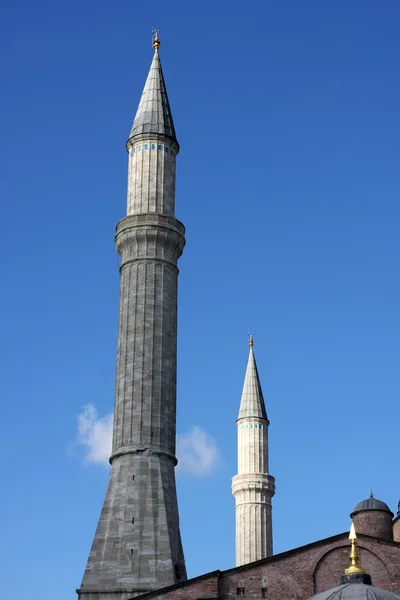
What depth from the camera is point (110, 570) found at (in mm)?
34688

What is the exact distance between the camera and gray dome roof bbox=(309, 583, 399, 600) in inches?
774

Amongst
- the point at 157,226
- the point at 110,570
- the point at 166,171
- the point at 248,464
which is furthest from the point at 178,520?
the point at 248,464

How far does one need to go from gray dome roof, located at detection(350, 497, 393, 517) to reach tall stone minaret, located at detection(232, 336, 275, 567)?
556 inches

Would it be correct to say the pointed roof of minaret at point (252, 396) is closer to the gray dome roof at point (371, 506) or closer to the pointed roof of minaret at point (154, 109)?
the gray dome roof at point (371, 506)

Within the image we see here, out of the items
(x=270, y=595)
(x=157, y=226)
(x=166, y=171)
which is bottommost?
(x=270, y=595)

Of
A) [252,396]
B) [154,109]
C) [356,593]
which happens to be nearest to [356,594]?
[356,593]

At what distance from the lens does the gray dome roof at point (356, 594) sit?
19672 millimetres

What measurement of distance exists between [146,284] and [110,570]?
10368 mm

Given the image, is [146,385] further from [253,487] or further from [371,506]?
[253,487]

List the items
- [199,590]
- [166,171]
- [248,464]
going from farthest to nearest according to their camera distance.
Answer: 1. [248,464]
2. [166,171]
3. [199,590]

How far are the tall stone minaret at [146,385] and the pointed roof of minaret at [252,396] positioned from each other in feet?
56.4

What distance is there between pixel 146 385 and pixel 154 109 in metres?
11.3

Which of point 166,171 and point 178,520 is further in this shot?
point 166,171

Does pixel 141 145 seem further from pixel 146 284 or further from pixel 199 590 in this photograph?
pixel 199 590
